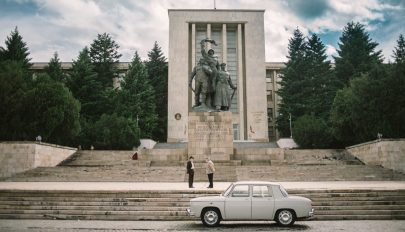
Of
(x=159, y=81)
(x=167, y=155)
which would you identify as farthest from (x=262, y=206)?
(x=159, y=81)

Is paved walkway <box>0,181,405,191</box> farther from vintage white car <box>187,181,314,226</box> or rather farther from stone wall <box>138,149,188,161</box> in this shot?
stone wall <box>138,149,188,161</box>

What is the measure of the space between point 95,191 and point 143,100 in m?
30.7

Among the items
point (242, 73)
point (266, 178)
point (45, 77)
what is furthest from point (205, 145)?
point (242, 73)

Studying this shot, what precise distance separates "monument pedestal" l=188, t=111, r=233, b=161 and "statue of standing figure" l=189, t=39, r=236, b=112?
1.69 ft

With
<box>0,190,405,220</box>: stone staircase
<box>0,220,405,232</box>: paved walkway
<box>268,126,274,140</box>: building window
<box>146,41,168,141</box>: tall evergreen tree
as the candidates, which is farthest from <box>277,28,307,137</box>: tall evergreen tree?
<box>0,220,405,232</box>: paved walkway

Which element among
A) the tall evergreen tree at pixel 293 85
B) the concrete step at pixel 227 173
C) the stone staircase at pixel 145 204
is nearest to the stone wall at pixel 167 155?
the concrete step at pixel 227 173

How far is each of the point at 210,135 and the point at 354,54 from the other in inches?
1173

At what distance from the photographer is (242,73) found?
4572cm

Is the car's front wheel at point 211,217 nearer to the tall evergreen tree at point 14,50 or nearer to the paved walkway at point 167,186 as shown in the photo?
the paved walkway at point 167,186

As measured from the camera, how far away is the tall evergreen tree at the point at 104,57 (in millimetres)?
46062

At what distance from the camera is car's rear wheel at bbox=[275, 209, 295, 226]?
8.62 metres

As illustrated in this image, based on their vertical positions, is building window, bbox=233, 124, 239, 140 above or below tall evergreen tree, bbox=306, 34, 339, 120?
below

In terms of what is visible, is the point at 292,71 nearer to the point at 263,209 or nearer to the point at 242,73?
the point at 242,73

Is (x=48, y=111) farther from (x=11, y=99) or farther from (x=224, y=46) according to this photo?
(x=224, y=46)
